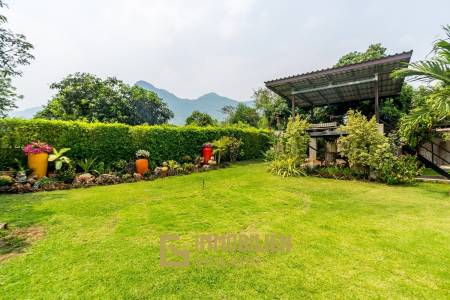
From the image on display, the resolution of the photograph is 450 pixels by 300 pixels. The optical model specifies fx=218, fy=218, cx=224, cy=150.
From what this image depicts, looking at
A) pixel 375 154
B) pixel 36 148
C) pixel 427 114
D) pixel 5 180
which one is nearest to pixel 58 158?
pixel 36 148

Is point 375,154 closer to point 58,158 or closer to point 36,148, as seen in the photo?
point 58,158

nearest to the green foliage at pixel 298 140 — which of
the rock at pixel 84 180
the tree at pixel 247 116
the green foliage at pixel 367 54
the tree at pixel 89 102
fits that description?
the rock at pixel 84 180

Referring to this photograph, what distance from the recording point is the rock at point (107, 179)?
23.6 ft

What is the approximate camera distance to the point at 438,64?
18.3 ft

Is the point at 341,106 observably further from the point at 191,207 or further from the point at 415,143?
the point at 191,207

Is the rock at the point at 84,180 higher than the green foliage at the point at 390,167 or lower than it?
lower

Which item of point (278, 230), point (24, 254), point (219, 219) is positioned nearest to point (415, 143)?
point (278, 230)

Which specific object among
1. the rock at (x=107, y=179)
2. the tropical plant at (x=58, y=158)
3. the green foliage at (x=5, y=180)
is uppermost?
the tropical plant at (x=58, y=158)

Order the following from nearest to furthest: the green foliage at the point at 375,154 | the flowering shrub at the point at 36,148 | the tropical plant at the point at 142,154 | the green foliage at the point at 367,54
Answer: the flowering shrub at the point at 36,148
the green foliage at the point at 375,154
the tropical plant at the point at 142,154
the green foliage at the point at 367,54

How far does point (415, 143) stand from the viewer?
8.27m

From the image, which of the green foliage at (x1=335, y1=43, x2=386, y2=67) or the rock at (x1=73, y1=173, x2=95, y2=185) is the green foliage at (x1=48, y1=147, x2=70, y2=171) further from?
the green foliage at (x1=335, y1=43, x2=386, y2=67)

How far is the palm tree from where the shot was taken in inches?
215

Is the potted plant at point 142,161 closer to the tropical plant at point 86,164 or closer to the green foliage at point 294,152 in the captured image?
the tropical plant at point 86,164

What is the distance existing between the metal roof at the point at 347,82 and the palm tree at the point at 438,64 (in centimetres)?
115
